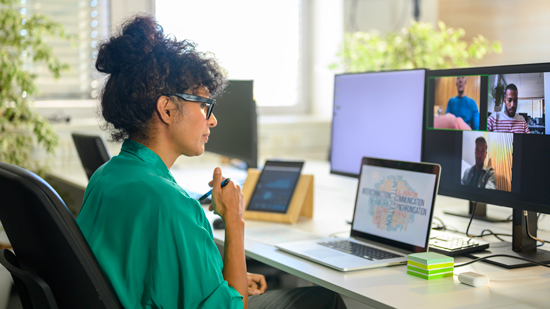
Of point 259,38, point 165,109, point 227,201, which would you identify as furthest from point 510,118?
point 259,38

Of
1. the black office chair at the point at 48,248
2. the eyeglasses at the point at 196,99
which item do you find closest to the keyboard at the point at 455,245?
the eyeglasses at the point at 196,99

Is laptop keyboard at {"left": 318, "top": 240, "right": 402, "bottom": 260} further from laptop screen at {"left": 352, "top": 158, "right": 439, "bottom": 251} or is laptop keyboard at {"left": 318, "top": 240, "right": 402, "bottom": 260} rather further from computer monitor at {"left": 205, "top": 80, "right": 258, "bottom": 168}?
computer monitor at {"left": 205, "top": 80, "right": 258, "bottom": 168}

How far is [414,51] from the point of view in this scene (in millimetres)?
3301

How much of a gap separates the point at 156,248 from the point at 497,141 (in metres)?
0.90

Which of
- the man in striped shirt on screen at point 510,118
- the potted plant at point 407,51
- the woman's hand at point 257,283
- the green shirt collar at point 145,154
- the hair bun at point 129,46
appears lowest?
the woman's hand at point 257,283

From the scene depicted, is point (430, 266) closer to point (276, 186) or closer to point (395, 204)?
point (395, 204)

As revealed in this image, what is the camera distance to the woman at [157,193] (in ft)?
3.12

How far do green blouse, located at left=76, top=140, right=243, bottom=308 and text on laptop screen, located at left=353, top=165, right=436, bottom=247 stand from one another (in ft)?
1.87

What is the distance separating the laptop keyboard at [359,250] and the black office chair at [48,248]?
2.10 feet

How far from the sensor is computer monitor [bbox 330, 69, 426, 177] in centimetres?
169

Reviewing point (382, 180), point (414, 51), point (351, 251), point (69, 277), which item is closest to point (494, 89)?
point (382, 180)

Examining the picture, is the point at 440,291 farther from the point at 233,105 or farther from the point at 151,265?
the point at 233,105

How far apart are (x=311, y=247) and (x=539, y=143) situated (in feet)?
2.01

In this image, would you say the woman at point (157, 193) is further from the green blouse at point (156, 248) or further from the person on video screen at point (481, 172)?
the person on video screen at point (481, 172)
